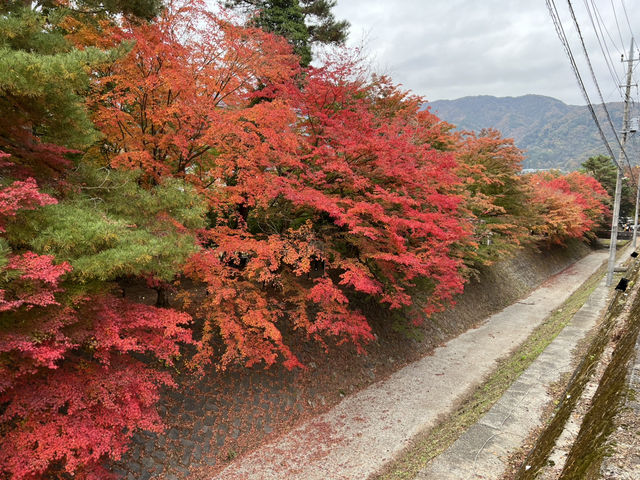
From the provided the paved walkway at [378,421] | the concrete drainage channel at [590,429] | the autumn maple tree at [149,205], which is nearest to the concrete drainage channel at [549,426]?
the concrete drainage channel at [590,429]

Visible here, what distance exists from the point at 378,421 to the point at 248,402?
2.95m

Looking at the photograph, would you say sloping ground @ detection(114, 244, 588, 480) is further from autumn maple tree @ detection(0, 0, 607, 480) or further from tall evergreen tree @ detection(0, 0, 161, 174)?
tall evergreen tree @ detection(0, 0, 161, 174)

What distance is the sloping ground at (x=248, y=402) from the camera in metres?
6.41

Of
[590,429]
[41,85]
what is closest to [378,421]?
[590,429]

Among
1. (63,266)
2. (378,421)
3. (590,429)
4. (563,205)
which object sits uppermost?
(563,205)

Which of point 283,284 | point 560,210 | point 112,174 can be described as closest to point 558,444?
point 283,284

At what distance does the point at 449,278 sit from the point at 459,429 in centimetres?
407

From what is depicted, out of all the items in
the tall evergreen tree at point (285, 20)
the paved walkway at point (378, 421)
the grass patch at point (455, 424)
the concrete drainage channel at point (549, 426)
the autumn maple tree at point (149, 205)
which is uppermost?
the tall evergreen tree at point (285, 20)

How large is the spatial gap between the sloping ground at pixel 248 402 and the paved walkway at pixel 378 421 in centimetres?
34

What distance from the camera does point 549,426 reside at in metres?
5.25

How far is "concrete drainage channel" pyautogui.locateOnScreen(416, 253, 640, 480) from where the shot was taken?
3.47 m

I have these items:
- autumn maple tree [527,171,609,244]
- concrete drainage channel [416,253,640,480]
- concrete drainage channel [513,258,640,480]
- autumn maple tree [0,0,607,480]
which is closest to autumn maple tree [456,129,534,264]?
autumn maple tree [527,171,609,244]

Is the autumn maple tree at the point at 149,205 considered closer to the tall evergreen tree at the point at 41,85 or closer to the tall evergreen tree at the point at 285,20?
the tall evergreen tree at the point at 41,85

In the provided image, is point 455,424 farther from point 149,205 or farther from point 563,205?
point 563,205
